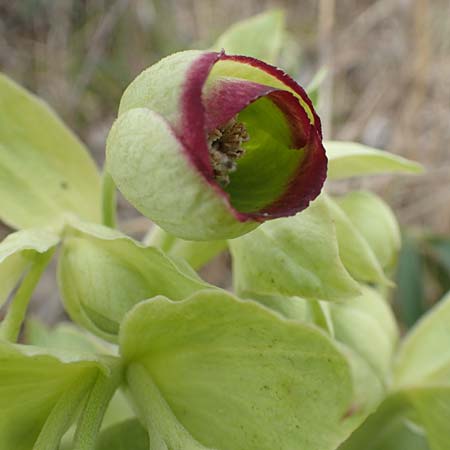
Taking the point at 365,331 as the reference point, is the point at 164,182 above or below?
above

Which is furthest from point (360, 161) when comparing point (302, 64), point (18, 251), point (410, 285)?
point (302, 64)

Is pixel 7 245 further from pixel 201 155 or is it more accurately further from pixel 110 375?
pixel 201 155

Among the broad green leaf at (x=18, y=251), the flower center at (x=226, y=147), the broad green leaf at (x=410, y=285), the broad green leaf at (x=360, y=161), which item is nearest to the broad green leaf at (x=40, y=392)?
the broad green leaf at (x=18, y=251)

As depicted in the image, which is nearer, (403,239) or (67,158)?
(67,158)

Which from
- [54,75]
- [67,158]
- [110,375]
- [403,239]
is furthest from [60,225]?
[54,75]

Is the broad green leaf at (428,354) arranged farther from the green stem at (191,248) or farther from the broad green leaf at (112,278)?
the broad green leaf at (112,278)

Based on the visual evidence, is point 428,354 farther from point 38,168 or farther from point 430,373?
point 38,168

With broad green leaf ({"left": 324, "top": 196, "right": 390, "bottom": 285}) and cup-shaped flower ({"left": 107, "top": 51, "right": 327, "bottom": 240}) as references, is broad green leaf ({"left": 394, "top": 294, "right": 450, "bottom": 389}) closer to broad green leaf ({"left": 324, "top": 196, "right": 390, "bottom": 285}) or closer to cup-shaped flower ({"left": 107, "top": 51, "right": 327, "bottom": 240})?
broad green leaf ({"left": 324, "top": 196, "right": 390, "bottom": 285})
